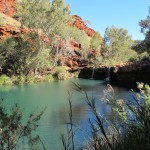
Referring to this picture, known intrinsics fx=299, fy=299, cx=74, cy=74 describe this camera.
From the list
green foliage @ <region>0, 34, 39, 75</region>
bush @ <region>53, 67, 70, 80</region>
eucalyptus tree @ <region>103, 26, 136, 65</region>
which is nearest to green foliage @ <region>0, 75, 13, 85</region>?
green foliage @ <region>0, 34, 39, 75</region>

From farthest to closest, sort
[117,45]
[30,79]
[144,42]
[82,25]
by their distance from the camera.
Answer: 1. [82,25]
2. [117,45]
3. [30,79]
4. [144,42]

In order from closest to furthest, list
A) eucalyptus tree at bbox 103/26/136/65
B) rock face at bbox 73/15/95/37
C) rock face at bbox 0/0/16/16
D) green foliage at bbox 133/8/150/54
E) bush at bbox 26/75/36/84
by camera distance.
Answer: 1. green foliage at bbox 133/8/150/54
2. bush at bbox 26/75/36/84
3. eucalyptus tree at bbox 103/26/136/65
4. rock face at bbox 0/0/16/16
5. rock face at bbox 73/15/95/37

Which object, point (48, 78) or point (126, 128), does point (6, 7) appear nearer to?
point (48, 78)

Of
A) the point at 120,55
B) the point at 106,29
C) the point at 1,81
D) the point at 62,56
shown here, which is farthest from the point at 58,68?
the point at 106,29

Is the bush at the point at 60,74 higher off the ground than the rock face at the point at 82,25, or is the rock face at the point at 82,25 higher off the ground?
the rock face at the point at 82,25

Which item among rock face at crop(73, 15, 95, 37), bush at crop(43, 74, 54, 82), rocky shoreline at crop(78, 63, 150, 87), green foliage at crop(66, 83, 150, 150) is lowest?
bush at crop(43, 74, 54, 82)

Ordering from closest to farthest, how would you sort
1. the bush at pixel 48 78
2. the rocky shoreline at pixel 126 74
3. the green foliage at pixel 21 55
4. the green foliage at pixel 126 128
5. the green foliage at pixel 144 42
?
the green foliage at pixel 126 128 → the green foliage at pixel 144 42 → the rocky shoreline at pixel 126 74 → the green foliage at pixel 21 55 → the bush at pixel 48 78

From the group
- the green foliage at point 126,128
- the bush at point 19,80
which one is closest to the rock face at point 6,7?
the bush at point 19,80

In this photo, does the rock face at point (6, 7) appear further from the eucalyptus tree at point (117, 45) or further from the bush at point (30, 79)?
the bush at point (30, 79)

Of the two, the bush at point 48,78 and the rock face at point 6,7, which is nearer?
the bush at point 48,78

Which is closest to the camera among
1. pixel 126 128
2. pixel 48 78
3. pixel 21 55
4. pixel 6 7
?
pixel 126 128

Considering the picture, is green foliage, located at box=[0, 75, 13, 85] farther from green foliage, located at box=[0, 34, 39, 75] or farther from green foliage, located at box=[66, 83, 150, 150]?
green foliage, located at box=[66, 83, 150, 150]

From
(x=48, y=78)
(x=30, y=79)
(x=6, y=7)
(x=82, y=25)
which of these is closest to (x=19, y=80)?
(x=30, y=79)

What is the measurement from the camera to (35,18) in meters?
40.8
